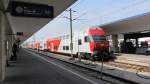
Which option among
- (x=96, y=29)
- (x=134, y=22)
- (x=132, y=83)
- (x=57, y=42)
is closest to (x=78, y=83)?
(x=132, y=83)

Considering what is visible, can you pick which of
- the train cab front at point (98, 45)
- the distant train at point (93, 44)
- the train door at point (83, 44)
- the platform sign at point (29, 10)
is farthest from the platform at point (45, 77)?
the train door at point (83, 44)

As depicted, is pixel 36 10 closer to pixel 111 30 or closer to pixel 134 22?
pixel 134 22

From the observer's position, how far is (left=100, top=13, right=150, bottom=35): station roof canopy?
39.2 m

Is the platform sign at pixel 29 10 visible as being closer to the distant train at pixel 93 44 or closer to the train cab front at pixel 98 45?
the distant train at pixel 93 44

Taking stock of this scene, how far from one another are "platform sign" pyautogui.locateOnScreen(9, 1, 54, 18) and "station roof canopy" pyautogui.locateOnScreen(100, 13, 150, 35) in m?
22.2

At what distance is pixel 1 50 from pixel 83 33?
19.7 metres

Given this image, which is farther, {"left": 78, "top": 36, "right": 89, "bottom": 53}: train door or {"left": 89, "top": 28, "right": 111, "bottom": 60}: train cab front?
{"left": 78, "top": 36, "right": 89, "bottom": 53}: train door

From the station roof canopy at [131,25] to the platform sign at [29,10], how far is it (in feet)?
72.9

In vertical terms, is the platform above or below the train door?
below

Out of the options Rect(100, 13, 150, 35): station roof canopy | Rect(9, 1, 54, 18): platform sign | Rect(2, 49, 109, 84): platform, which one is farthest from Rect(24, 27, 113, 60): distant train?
Rect(9, 1, 54, 18): platform sign

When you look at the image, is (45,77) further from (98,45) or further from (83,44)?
(83,44)

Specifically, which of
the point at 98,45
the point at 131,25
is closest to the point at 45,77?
the point at 98,45

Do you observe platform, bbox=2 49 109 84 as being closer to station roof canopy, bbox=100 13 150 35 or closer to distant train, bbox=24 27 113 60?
distant train, bbox=24 27 113 60

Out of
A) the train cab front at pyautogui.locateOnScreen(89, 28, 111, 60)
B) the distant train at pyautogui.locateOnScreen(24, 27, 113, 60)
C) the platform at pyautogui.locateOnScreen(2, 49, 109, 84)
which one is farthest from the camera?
the distant train at pyautogui.locateOnScreen(24, 27, 113, 60)
